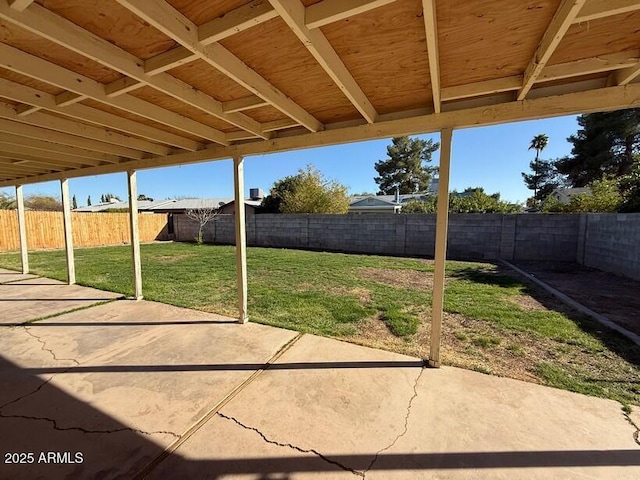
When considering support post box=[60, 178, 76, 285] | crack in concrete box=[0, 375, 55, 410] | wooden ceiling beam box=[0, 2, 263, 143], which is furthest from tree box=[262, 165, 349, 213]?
crack in concrete box=[0, 375, 55, 410]

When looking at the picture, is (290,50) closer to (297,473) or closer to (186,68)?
(186,68)

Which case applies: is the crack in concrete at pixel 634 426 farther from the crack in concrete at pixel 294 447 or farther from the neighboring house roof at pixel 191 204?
the neighboring house roof at pixel 191 204

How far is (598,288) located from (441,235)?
486 centimetres

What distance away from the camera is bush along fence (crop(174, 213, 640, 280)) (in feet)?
20.4

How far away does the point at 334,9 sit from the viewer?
3.95ft

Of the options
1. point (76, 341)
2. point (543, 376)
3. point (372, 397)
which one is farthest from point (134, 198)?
point (543, 376)

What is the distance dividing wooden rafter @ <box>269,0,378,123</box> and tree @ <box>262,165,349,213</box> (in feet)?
41.3

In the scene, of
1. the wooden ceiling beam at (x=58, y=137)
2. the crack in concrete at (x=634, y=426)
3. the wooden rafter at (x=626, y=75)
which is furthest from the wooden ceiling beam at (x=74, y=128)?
the crack in concrete at (x=634, y=426)

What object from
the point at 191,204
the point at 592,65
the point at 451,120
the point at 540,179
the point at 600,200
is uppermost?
the point at 540,179

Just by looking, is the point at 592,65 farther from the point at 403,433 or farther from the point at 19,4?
the point at 19,4

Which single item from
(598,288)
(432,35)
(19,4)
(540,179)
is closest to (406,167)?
(540,179)

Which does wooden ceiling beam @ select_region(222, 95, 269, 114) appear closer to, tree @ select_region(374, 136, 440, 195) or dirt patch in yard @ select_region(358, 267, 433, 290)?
dirt patch in yard @ select_region(358, 267, 433, 290)

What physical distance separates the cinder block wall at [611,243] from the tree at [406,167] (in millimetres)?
16348

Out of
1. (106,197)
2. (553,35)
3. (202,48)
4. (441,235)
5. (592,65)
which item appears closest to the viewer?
(553,35)
